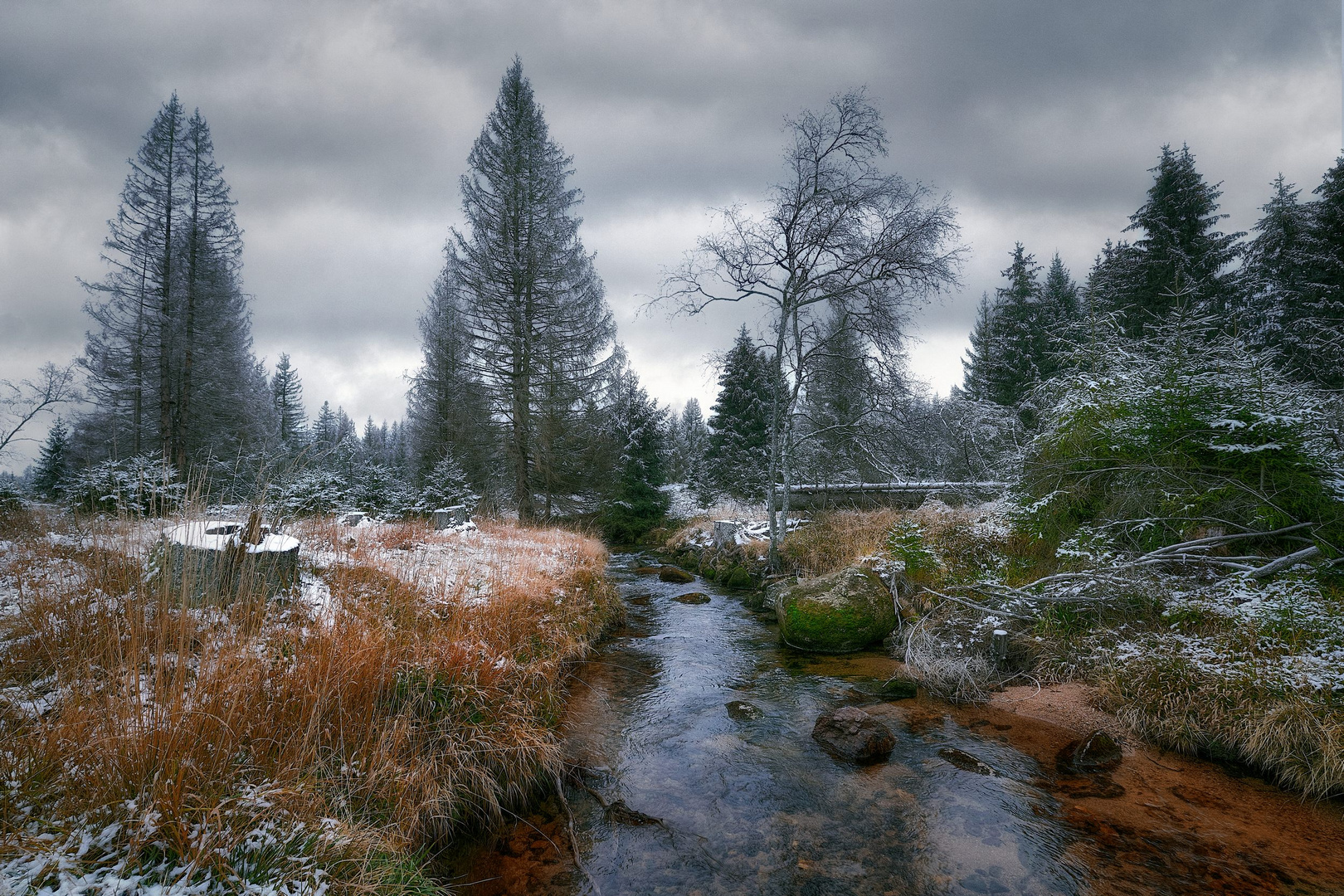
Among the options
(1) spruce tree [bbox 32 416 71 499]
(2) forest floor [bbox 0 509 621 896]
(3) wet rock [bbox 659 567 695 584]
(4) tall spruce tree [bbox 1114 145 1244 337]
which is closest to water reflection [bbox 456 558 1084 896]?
(2) forest floor [bbox 0 509 621 896]

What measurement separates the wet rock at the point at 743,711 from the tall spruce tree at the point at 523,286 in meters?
12.2

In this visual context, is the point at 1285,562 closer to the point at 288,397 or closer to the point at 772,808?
→ the point at 772,808

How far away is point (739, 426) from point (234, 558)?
70.2 ft

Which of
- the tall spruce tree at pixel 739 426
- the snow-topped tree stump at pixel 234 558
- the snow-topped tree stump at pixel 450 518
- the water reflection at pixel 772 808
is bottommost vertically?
the water reflection at pixel 772 808

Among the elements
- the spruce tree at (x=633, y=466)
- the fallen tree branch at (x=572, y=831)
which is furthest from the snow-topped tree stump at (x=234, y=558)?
the spruce tree at (x=633, y=466)

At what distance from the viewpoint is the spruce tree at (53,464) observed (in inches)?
706

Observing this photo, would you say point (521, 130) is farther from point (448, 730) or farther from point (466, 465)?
point (448, 730)

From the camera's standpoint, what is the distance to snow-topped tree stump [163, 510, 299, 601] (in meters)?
3.48

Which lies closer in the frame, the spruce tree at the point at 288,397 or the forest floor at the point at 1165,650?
the forest floor at the point at 1165,650

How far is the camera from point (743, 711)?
211 inches

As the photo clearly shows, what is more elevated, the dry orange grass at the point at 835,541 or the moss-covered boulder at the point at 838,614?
the dry orange grass at the point at 835,541

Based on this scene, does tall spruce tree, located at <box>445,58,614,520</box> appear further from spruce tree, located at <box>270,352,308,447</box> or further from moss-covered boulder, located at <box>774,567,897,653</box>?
spruce tree, located at <box>270,352,308,447</box>

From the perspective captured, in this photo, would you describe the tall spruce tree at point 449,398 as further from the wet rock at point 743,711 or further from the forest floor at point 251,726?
the wet rock at point 743,711

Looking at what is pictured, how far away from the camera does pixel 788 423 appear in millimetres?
11688
